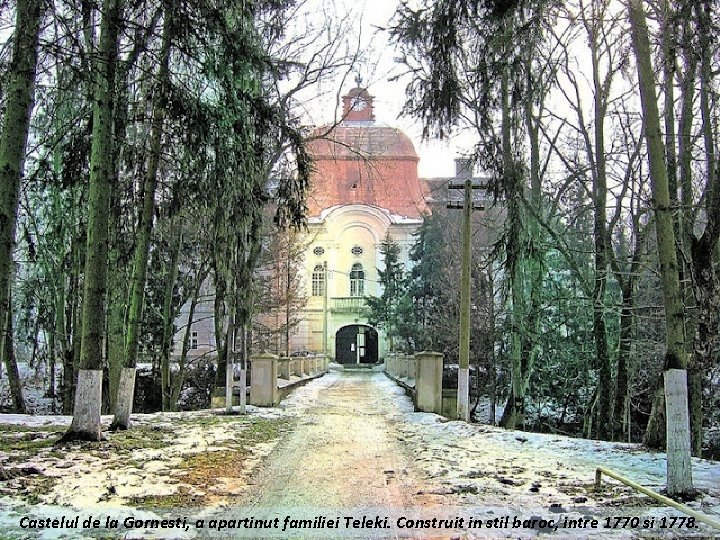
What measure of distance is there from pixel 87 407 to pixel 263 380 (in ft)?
24.0

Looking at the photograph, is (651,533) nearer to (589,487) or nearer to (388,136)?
(589,487)

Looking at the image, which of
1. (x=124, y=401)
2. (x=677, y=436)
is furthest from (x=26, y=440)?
(x=677, y=436)

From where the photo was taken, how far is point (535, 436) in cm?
1087

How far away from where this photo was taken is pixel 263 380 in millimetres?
16094

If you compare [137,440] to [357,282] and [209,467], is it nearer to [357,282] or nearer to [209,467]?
[209,467]

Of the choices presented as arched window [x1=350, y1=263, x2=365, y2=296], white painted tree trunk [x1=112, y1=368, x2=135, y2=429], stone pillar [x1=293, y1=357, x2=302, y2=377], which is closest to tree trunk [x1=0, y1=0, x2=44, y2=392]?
white painted tree trunk [x1=112, y1=368, x2=135, y2=429]

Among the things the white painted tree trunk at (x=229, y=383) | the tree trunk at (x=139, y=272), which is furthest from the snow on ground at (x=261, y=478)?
the white painted tree trunk at (x=229, y=383)

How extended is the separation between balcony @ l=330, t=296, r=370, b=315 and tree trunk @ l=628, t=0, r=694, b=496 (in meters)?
37.7

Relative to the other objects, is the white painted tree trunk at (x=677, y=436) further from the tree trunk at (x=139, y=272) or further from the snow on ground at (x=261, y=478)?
the tree trunk at (x=139, y=272)

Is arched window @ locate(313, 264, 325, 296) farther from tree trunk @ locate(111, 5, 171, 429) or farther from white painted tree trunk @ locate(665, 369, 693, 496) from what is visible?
white painted tree trunk @ locate(665, 369, 693, 496)

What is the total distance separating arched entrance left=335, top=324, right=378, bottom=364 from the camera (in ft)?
150

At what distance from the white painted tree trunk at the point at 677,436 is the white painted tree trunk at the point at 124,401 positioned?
7.83m

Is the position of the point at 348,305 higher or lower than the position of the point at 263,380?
higher

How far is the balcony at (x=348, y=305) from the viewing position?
44.5 m
